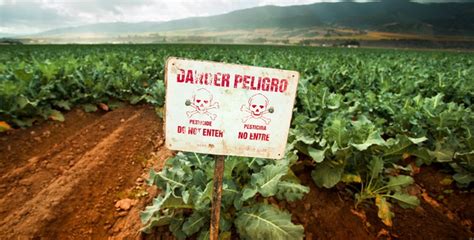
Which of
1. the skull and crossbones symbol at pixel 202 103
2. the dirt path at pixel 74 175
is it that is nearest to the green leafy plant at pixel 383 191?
the skull and crossbones symbol at pixel 202 103

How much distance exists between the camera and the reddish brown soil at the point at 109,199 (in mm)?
2740

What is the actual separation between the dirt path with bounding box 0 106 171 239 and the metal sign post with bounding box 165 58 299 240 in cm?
135

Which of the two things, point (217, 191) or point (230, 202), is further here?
point (230, 202)

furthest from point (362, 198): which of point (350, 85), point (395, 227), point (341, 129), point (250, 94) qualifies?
point (350, 85)

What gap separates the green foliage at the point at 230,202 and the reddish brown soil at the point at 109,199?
0.27 m

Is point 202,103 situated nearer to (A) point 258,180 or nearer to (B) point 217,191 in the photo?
(B) point 217,191

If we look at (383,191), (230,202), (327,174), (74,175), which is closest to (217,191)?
(230,202)

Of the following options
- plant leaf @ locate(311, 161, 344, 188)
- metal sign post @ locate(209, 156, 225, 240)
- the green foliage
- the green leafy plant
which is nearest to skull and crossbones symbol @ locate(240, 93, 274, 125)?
metal sign post @ locate(209, 156, 225, 240)

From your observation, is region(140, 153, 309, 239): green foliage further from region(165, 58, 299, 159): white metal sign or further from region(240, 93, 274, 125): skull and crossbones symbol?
region(240, 93, 274, 125): skull and crossbones symbol

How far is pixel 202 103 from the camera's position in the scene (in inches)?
69.3

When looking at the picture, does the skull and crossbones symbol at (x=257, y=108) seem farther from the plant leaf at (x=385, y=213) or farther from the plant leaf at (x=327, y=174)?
the plant leaf at (x=385, y=213)

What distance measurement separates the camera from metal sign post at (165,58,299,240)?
171cm

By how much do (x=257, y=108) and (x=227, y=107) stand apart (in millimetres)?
184

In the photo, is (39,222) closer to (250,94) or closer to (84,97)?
(250,94)
